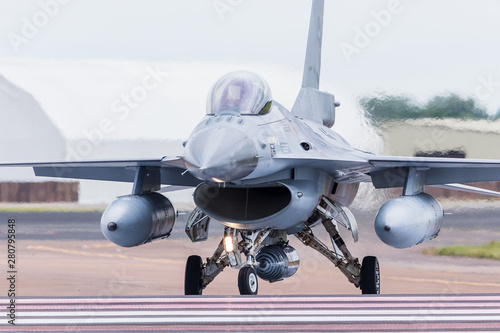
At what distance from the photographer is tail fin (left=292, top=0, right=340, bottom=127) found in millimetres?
15797

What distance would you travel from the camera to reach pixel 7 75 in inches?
763

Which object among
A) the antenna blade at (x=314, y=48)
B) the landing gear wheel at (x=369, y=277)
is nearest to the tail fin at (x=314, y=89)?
the antenna blade at (x=314, y=48)

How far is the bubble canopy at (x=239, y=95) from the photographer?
12.0 meters

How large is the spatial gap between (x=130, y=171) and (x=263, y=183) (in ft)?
11.7

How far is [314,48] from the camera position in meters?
17.7

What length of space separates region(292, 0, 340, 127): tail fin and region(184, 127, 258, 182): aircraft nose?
387 centimetres

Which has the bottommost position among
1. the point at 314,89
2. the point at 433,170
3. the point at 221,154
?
the point at 433,170

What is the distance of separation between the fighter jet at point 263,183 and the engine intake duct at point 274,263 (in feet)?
0.05

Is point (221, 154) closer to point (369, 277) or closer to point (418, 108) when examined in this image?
point (369, 277)

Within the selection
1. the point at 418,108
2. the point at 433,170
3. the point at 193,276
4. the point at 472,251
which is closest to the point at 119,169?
the point at 193,276

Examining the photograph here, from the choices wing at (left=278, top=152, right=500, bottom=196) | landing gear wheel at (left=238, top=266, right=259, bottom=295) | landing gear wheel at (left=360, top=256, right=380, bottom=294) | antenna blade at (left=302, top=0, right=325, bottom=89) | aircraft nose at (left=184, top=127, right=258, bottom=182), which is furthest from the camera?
antenna blade at (left=302, top=0, right=325, bottom=89)

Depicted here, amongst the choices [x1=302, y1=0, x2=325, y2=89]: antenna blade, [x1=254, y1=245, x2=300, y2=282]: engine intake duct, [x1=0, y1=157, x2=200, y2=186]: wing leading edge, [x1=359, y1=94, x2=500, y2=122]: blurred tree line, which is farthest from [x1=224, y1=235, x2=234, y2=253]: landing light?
[x1=359, y1=94, x2=500, y2=122]: blurred tree line

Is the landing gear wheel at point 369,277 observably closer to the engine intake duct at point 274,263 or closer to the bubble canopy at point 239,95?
the engine intake duct at point 274,263

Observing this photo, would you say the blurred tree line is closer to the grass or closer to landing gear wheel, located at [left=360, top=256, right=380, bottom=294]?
the grass
